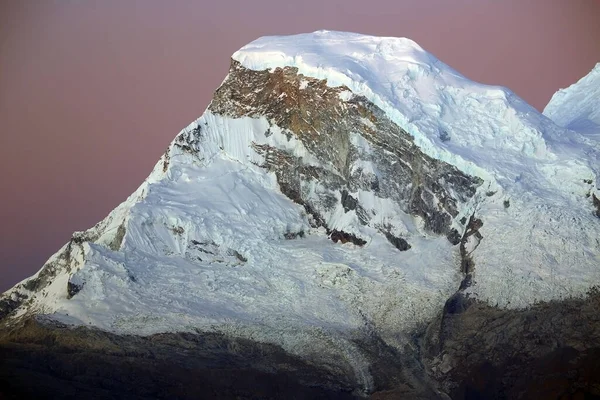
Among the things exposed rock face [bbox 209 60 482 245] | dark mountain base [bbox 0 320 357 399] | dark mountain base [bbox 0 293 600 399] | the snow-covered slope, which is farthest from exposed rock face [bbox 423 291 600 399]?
the snow-covered slope

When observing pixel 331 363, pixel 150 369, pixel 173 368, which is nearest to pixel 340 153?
pixel 331 363

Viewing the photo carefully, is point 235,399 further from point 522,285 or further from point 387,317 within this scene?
point 522,285

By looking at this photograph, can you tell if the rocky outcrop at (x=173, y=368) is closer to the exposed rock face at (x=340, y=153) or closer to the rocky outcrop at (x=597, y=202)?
the exposed rock face at (x=340, y=153)

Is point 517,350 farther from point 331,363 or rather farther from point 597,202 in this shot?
point 597,202

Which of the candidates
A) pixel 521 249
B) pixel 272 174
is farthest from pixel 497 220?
pixel 272 174

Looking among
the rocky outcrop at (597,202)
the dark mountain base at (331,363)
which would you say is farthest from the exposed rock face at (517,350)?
the rocky outcrop at (597,202)
